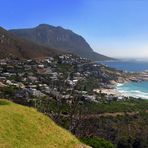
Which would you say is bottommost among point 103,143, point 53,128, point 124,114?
point 124,114

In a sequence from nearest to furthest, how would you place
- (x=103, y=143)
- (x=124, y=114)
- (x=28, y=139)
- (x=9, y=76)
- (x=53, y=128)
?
1. (x=28, y=139)
2. (x=53, y=128)
3. (x=103, y=143)
4. (x=124, y=114)
5. (x=9, y=76)

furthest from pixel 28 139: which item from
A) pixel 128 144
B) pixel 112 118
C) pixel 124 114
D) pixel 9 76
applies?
pixel 9 76

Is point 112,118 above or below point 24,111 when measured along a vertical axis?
below

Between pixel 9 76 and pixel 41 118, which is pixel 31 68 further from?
pixel 41 118

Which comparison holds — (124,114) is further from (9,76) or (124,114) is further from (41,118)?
(41,118)

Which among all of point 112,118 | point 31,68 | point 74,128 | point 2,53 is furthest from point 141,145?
point 2,53

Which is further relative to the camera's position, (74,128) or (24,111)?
(74,128)

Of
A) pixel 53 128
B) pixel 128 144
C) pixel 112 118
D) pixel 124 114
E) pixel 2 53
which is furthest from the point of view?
pixel 2 53
